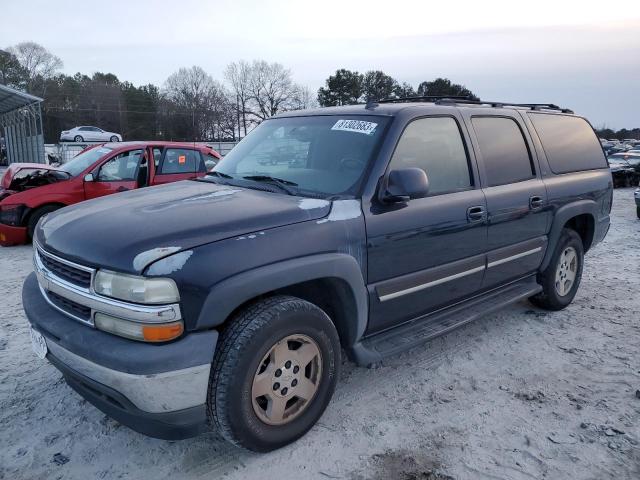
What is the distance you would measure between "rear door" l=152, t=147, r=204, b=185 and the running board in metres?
5.30

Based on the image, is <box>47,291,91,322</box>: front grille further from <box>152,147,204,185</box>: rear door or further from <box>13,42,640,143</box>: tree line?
A: <box>13,42,640,143</box>: tree line

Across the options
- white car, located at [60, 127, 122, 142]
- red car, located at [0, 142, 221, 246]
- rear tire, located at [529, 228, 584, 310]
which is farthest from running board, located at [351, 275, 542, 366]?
white car, located at [60, 127, 122, 142]

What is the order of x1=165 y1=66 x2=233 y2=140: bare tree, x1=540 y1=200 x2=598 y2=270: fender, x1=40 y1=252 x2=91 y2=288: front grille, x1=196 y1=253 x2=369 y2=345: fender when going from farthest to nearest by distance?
x1=165 y1=66 x2=233 y2=140: bare tree → x1=540 y1=200 x2=598 y2=270: fender → x1=40 y1=252 x2=91 y2=288: front grille → x1=196 y1=253 x2=369 y2=345: fender

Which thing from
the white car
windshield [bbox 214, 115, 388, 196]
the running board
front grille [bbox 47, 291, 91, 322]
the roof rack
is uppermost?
the roof rack

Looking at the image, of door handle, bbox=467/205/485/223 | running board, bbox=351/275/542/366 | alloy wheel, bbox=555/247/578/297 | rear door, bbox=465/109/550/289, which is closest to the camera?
running board, bbox=351/275/542/366

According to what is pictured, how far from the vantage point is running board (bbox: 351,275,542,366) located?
3.03m

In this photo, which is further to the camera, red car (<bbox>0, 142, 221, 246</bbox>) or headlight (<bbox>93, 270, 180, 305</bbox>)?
red car (<bbox>0, 142, 221, 246</bbox>)

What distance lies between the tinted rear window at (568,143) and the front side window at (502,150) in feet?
1.30

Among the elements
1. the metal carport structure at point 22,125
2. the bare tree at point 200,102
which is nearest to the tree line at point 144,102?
the bare tree at point 200,102

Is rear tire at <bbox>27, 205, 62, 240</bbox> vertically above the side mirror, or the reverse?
A: the side mirror

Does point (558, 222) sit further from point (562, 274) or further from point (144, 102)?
point (144, 102)

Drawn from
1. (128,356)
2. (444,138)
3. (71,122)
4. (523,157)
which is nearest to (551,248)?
(523,157)

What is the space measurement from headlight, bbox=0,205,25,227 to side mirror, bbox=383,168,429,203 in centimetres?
642

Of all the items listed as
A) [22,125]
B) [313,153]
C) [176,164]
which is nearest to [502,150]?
[313,153]
